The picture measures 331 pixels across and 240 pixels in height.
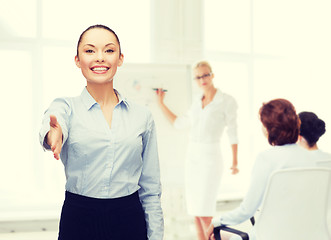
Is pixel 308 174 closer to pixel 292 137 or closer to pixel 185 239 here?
pixel 292 137

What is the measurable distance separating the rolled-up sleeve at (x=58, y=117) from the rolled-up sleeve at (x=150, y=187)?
0.97 feet

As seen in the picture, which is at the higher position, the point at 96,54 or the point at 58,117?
the point at 96,54

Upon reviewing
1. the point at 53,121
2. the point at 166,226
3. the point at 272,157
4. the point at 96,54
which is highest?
the point at 96,54

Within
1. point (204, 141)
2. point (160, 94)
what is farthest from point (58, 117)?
point (204, 141)

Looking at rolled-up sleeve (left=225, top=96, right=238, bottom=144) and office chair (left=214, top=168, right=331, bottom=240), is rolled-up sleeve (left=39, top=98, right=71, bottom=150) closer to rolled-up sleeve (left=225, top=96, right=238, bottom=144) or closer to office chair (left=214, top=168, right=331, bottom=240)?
office chair (left=214, top=168, right=331, bottom=240)

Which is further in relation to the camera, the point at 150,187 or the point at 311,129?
the point at 311,129

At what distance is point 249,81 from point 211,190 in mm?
1636

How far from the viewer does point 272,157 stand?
5.78ft

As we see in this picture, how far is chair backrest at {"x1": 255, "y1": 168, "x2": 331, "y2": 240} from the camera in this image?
166 centimetres

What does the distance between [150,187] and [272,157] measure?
29.0 inches

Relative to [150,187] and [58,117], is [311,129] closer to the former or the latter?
[150,187]

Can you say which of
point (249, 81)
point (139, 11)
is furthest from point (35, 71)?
point (249, 81)

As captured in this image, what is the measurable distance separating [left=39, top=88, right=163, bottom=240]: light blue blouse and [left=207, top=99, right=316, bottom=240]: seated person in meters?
0.61

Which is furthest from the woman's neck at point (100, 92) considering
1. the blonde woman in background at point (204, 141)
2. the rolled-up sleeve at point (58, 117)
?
the blonde woman in background at point (204, 141)
